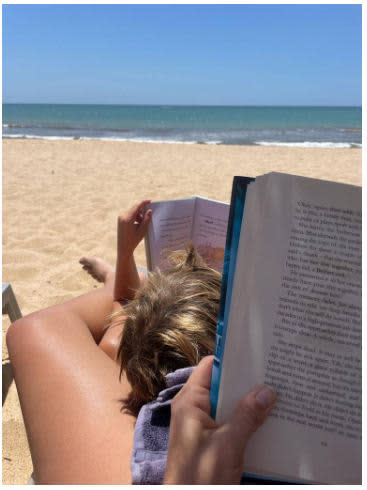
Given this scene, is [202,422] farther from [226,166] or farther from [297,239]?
[226,166]

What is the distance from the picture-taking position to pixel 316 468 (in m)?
0.65

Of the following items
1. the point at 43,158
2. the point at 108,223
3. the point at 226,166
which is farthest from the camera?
the point at 43,158

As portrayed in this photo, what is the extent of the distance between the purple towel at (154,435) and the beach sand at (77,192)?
2.52 ft

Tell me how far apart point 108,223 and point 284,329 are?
306cm

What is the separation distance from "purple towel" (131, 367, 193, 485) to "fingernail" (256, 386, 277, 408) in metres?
0.21

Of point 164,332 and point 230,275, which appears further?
point 164,332

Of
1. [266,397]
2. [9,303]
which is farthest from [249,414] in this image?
[9,303]

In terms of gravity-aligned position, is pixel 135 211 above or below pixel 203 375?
above

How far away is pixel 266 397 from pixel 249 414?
33 millimetres

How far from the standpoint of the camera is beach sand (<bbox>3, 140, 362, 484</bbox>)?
2426mm

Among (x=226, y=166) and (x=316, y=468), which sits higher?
(x=226, y=166)

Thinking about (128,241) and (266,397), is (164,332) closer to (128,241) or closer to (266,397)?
(266,397)

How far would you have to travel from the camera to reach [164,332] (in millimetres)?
902
